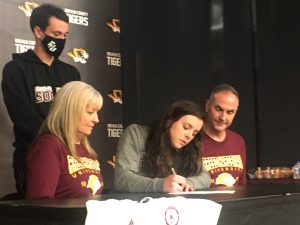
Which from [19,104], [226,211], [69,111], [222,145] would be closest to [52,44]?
[19,104]

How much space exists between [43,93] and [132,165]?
0.73 m

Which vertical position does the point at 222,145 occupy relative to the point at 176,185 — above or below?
above

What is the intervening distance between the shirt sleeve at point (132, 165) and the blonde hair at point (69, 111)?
30 centimetres

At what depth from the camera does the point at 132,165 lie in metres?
2.24

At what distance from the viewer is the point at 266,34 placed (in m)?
3.99

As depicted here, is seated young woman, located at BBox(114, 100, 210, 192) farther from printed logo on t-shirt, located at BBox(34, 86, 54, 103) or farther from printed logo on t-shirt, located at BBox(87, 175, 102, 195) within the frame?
printed logo on t-shirt, located at BBox(34, 86, 54, 103)

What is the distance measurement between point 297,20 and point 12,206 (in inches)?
122

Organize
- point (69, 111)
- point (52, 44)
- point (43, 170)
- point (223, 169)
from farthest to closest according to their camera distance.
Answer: point (52, 44) < point (223, 169) < point (69, 111) < point (43, 170)

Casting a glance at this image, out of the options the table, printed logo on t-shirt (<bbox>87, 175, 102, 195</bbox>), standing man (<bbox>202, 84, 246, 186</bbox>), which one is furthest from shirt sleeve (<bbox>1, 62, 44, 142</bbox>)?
the table

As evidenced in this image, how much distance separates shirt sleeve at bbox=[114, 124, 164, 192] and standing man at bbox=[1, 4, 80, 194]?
539 millimetres

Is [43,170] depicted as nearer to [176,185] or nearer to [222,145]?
[176,185]

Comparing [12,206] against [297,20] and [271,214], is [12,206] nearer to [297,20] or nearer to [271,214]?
[271,214]

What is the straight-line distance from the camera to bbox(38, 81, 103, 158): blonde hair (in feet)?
6.38

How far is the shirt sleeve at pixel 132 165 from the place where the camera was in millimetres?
2100
